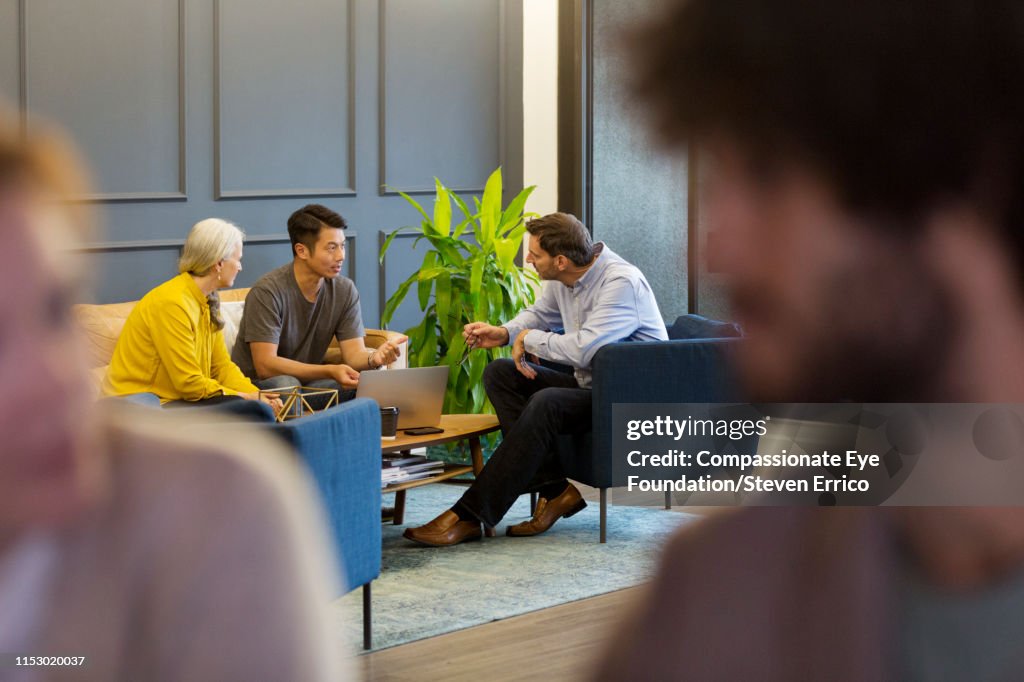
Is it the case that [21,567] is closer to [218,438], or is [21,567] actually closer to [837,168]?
[218,438]

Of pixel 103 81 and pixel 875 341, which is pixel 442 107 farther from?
pixel 875 341

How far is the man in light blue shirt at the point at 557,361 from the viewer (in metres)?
4.21

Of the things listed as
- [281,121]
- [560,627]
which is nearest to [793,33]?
[560,627]

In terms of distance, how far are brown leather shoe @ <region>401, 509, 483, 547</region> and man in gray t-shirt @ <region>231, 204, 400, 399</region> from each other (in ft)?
2.10

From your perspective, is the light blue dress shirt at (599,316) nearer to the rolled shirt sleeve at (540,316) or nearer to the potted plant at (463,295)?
the rolled shirt sleeve at (540,316)

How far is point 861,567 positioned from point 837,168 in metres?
0.07

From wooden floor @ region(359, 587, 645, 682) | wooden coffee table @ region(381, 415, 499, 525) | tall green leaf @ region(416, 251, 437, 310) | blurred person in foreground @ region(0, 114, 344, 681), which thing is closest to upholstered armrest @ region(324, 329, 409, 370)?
tall green leaf @ region(416, 251, 437, 310)

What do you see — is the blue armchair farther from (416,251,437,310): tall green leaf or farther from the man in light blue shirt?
(416,251,437,310): tall green leaf

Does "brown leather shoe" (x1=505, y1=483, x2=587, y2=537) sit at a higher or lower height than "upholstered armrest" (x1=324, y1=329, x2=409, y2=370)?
lower

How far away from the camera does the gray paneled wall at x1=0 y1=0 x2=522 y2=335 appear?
5070 millimetres

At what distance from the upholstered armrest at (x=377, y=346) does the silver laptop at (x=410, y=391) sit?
541 millimetres

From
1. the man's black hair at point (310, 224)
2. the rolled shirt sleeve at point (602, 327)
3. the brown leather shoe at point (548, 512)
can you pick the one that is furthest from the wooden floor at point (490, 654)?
the man's black hair at point (310, 224)

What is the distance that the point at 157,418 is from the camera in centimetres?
25

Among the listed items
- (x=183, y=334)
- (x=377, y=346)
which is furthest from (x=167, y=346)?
(x=377, y=346)
